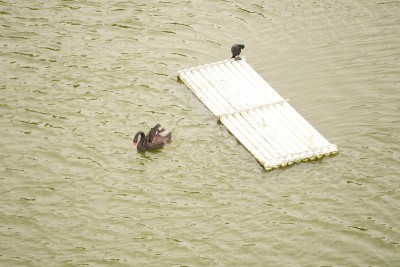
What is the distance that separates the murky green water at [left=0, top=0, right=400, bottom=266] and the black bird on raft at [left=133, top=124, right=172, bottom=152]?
266 mm

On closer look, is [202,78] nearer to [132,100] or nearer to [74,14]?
[132,100]

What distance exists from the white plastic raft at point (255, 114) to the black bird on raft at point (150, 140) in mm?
1887

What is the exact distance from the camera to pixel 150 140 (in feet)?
48.7

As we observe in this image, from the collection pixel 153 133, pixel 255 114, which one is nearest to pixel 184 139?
pixel 153 133

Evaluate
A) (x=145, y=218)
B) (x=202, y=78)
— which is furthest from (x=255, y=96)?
(x=145, y=218)

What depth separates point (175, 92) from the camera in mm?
17109

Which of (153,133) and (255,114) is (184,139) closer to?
(153,133)

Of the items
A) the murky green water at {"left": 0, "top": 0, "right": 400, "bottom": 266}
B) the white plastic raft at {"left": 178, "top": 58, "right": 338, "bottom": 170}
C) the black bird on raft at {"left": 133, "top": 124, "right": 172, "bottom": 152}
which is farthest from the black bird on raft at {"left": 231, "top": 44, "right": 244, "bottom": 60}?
the black bird on raft at {"left": 133, "top": 124, "right": 172, "bottom": 152}

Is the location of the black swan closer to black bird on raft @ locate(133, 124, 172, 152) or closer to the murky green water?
black bird on raft @ locate(133, 124, 172, 152)

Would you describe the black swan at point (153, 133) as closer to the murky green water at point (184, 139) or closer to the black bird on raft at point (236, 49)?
the murky green water at point (184, 139)

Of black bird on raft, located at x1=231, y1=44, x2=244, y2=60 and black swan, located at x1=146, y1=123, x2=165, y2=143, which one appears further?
black bird on raft, located at x1=231, y1=44, x2=244, y2=60

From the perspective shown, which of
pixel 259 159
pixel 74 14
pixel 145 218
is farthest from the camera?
pixel 74 14

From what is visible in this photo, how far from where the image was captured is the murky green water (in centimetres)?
1264

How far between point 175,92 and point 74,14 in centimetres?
532
